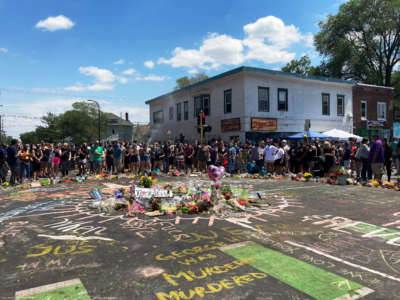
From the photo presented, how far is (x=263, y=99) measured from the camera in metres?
22.8

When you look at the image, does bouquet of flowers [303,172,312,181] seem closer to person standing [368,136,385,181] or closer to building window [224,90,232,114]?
person standing [368,136,385,181]

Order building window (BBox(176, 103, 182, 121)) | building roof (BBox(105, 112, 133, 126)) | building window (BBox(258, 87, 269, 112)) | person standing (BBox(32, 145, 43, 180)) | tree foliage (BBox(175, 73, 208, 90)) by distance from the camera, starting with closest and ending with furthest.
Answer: person standing (BBox(32, 145, 43, 180))
building window (BBox(258, 87, 269, 112))
building window (BBox(176, 103, 182, 121))
tree foliage (BBox(175, 73, 208, 90))
building roof (BBox(105, 112, 133, 126))

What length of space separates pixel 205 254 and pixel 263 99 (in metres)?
20.0

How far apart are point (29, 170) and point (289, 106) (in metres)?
19.2

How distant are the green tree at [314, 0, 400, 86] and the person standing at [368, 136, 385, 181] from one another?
102 feet

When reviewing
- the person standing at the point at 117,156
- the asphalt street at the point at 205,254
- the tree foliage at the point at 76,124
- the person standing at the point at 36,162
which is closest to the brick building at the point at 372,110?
the person standing at the point at 117,156

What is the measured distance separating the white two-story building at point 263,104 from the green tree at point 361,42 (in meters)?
13.5

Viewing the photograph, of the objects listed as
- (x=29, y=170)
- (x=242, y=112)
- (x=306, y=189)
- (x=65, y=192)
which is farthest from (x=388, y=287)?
(x=242, y=112)

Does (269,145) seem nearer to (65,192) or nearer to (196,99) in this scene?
(65,192)

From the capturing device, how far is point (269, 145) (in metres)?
14.7

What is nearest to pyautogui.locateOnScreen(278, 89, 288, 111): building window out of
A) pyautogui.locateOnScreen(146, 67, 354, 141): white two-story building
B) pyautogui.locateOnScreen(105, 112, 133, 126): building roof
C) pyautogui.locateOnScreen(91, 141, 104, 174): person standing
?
pyautogui.locateOnScreen(146, 67, 354, 141): white two-story building

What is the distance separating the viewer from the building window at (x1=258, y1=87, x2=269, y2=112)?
22584 millimetres

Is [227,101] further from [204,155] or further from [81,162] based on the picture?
[81,162]

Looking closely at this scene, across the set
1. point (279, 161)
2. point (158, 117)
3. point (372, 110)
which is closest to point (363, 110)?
point (372, 110)
